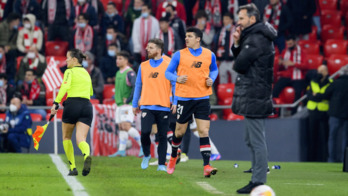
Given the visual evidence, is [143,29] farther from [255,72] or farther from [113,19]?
[255,72]

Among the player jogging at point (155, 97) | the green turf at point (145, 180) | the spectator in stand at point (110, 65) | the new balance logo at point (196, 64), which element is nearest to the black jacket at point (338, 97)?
the green turf at point (145, 180)

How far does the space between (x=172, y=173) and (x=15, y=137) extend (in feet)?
26.8

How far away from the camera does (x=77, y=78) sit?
1123 cm

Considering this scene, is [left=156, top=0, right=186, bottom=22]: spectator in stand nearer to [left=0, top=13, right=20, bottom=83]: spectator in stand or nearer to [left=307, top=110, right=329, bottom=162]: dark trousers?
[left=0, top=13, right=20, bottom=83]: spectator in stand

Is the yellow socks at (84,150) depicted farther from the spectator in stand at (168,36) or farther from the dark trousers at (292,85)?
the dark trousers at (292,85)

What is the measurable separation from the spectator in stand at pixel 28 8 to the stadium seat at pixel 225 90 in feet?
20.1

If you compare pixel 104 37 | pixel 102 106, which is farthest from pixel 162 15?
pixel 102 106

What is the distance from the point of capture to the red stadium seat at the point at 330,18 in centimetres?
2353

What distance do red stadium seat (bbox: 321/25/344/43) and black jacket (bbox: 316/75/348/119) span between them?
4.61 meters

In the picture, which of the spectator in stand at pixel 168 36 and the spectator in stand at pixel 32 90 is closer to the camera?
the spectator in stand at pixel 32 90

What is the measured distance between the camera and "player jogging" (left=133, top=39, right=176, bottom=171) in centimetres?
1251

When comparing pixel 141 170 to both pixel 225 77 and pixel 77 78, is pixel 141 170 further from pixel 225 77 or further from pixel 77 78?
pixel 225 77

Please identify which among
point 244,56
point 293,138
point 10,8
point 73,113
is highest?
point 10,8

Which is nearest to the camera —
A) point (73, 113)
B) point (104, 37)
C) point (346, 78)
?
point (73, 113)
